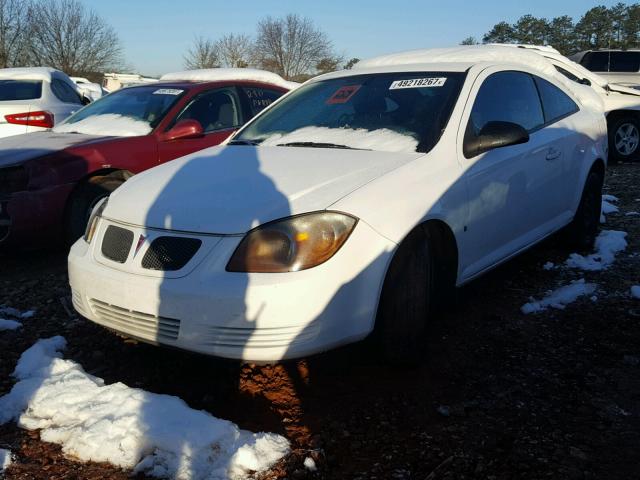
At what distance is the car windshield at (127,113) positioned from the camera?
5.72 metres

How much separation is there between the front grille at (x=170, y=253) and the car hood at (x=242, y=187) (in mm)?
62

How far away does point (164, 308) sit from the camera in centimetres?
268

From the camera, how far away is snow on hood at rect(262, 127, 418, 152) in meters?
3.44

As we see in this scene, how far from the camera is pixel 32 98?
8391 millimetres

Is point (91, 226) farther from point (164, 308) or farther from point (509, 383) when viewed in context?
point (509, 383)

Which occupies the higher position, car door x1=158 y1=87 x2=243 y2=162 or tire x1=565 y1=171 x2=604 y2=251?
car door x1=158 y1=87 x2=243 y2=162

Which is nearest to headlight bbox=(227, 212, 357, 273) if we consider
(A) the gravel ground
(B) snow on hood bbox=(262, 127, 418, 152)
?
(A) the gravel ground

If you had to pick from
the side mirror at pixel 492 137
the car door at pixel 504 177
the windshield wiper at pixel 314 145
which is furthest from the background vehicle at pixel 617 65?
the windshield wiper at pixel 314 145

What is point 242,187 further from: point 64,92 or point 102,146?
point 64,92

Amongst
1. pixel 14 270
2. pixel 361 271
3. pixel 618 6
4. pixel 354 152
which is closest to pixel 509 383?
pixel 361 271

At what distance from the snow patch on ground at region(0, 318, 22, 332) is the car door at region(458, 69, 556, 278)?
266 cm

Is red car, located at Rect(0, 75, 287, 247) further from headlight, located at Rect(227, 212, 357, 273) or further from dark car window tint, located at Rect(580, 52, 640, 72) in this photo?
dark car window tint, located at Rect(580, 52, 640, 72)

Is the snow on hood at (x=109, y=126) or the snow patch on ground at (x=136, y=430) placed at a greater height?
the snow on hood at (x=109, y=126)

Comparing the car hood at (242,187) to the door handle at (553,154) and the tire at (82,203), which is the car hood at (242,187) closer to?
the door handle at (553,154)
